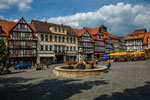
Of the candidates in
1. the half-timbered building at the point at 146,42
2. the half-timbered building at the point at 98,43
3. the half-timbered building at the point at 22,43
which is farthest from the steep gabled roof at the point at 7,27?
the half-timbered building at the point at 146,42

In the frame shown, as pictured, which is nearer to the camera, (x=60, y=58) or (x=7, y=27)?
(x=7, y=27)

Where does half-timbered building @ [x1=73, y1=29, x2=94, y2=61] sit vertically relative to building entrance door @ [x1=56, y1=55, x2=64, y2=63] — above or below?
above

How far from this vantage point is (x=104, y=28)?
75.7 meters

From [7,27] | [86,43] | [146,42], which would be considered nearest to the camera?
[7,27]

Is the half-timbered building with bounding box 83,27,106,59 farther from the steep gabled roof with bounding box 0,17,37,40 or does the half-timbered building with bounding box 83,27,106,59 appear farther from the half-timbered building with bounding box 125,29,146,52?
the steep gabled roof with bounding box 0,17,37,40

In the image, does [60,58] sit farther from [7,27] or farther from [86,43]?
[7,27]

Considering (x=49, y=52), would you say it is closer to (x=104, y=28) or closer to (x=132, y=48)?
(x=132, y=48)

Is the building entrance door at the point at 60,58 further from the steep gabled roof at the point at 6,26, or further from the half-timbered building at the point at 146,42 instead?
the half-timbered building at the point at 146,42

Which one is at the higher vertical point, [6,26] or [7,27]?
[6,26]

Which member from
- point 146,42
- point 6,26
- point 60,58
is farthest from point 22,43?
point 146,42

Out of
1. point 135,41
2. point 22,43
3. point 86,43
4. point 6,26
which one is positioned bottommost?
point 22,43

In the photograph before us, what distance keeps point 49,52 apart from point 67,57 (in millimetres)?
6742

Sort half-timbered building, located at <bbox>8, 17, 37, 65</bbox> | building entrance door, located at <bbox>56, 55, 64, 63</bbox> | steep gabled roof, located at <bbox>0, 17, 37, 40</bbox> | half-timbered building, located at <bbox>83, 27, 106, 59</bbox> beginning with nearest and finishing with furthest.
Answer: half-timbered building, located at <bbox>8, 17, 37, 65</bbox> → steep gabled roof, located at <bbox>0, 17, 37, 40</bbox> → building entrance door, located at <bbox>56, 55, 64, 63</bbox> → half-timbered building, located at <bbox>83, 27, 106, 59</bbox>

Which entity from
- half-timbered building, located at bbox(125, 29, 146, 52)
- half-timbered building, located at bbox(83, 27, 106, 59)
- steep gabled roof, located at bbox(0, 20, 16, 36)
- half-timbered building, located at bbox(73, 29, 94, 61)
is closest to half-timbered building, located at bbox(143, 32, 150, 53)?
half-timbered building, located at bbox(125, 29, 146, 52)
